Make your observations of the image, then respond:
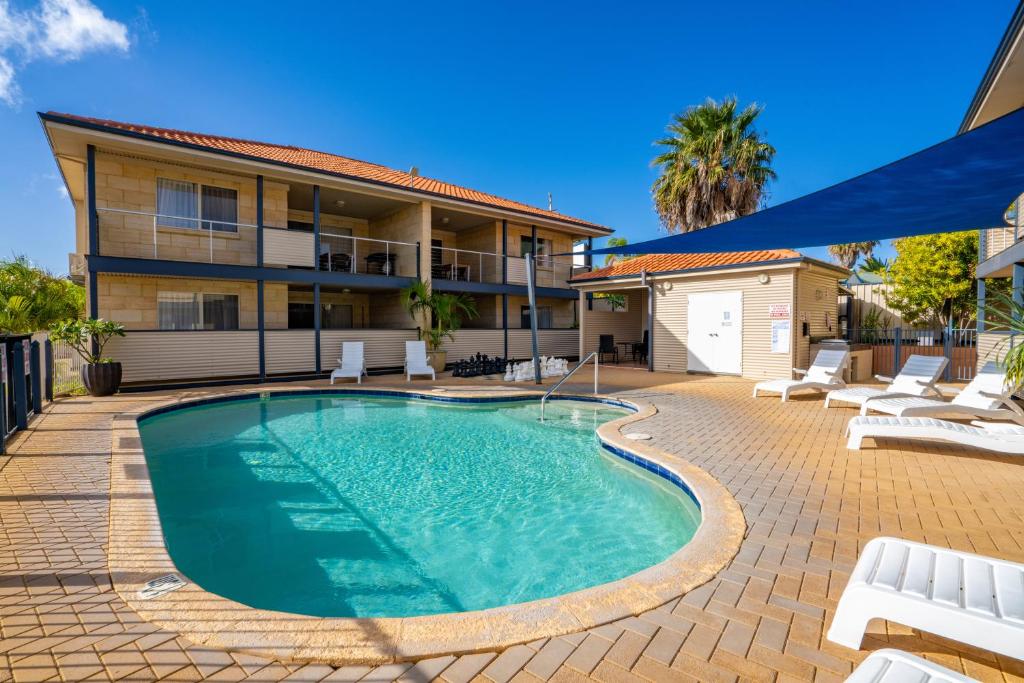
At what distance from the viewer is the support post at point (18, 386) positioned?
639cm

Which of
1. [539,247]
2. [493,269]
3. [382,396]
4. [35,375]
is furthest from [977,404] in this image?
[539,247]

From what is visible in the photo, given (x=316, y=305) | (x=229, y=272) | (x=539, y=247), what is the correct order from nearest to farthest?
(x=229, y=272), (x=316, y=305), (x=539, y=247)

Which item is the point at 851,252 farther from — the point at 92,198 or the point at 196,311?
the point at 92,198

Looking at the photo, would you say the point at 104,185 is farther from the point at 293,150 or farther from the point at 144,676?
the point at 144,676

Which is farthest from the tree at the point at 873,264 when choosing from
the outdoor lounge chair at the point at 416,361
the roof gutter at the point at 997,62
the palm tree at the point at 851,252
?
the outdoor lounge chair at the point at 416,361

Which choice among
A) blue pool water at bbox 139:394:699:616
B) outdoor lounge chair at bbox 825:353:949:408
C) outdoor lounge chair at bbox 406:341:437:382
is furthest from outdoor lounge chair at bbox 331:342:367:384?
outdoor lounge chair at bbox 825:353:949:408

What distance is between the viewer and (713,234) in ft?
22.6

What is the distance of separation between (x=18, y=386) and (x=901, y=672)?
9174 mm

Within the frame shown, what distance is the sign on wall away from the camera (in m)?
12.2

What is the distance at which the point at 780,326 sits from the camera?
12.4 meters

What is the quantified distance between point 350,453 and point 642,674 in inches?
217

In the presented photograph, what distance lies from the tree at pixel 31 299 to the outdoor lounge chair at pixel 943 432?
21.3m

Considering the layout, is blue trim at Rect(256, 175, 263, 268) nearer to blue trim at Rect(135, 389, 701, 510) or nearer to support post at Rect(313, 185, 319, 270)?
support post at Rect(313, 185, 319, 270)

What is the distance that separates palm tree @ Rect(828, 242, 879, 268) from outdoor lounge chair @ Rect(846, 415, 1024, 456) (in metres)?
26.2
